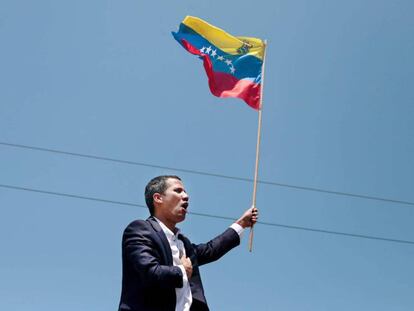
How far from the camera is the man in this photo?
367 centimetres

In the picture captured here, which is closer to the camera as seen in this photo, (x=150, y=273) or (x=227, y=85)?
(x=150, y=273)

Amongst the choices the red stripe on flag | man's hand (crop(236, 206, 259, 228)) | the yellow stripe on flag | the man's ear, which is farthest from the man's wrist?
the yellow stripe on flag

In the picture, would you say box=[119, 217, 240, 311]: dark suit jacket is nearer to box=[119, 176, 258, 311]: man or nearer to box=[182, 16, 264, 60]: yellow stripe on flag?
box=[119, 176, 258, 311]: man

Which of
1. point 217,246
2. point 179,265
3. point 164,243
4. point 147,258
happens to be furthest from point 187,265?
point 217,246

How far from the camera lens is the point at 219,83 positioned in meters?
6.41

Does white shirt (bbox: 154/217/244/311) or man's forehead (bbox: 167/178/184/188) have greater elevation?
man's forehead (bbox: 167/178/184/188)

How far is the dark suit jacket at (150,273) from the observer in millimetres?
3629

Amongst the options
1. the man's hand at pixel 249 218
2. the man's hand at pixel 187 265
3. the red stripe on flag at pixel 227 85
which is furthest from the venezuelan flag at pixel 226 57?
the man's hand at pixel 187 265

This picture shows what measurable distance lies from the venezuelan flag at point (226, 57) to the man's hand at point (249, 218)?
1.90m

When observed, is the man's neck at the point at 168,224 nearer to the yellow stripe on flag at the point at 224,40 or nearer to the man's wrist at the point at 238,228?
the man's wrist at the point at 238,228

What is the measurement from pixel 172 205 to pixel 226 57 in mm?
2712

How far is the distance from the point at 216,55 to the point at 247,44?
0.43m

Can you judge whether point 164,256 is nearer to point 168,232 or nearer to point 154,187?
point 168,232

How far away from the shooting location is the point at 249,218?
466 cm
